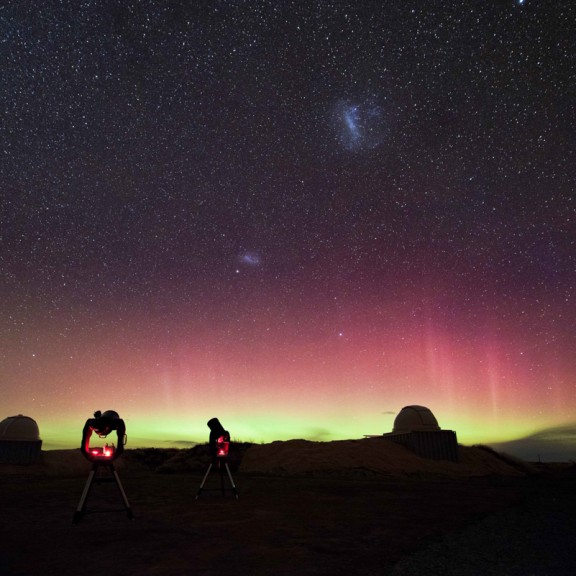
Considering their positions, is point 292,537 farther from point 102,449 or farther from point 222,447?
point 222,447

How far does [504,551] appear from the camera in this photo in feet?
17.3

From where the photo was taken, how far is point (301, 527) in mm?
7105

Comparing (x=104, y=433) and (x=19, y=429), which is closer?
(x=104, y=433)

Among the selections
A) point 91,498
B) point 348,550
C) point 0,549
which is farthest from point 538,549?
point 91,498

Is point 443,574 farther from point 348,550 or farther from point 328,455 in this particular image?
point 328,455

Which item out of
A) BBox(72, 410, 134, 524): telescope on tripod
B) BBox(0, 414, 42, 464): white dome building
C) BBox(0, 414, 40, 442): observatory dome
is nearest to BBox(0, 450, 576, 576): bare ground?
BBox(72, 410, 134, 524): telescope on tripod

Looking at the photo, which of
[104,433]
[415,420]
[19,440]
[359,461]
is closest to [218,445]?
[104,433]

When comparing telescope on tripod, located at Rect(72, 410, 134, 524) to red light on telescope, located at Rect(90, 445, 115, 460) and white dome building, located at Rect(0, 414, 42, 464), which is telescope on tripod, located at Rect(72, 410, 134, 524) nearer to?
red light on telescope, located at Rect(90, 445, 115, 460)

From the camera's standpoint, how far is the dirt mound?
24.7 meters

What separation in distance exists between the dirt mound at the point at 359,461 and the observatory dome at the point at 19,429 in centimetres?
1646

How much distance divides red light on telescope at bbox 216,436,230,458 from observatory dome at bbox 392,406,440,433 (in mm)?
23297

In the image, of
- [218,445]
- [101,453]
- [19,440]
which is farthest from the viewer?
[19,440]

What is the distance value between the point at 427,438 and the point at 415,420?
95.0 inches

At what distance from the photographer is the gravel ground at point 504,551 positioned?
4.44 meters
